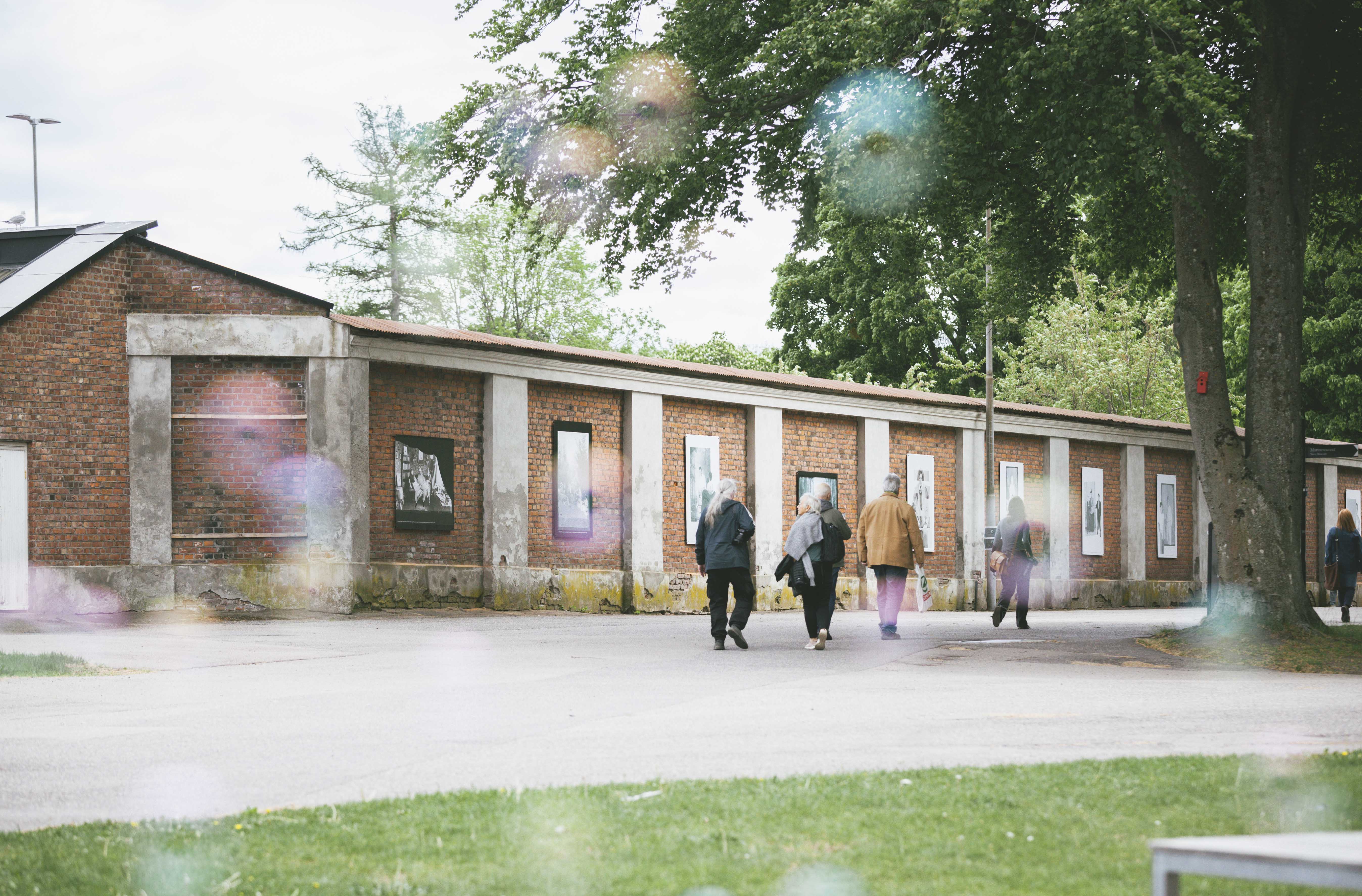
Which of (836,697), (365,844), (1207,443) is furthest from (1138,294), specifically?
(365,844)

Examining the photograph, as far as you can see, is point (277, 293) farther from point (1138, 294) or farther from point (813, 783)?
point (813, 783)

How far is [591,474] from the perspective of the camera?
75.6ft

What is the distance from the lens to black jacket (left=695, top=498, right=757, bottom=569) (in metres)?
14.1

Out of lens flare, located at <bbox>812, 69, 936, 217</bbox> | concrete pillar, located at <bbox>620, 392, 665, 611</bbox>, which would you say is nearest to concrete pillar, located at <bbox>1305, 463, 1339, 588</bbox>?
concrete pillar, located at <bbox>620, 392, 665, 611</bbox>

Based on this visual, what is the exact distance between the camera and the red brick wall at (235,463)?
63.2 feet

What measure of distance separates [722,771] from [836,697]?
3.52 metres

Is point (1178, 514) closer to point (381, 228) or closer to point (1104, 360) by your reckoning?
point (1104, 360)

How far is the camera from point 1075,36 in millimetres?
12789

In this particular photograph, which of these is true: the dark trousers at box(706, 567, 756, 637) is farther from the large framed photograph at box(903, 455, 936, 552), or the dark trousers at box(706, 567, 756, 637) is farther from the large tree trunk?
the large framed photograph at box(903, 455, 936, 552)

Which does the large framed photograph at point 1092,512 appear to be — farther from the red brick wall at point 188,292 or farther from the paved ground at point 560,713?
the red brick wall at point 188,292

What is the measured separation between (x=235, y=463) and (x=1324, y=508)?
28.1m

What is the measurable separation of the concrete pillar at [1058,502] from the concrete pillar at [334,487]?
16.8 m

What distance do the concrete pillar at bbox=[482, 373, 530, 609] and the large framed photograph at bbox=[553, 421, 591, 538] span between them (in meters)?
0.73

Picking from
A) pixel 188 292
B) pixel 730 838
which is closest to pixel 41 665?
pixel 188 292
